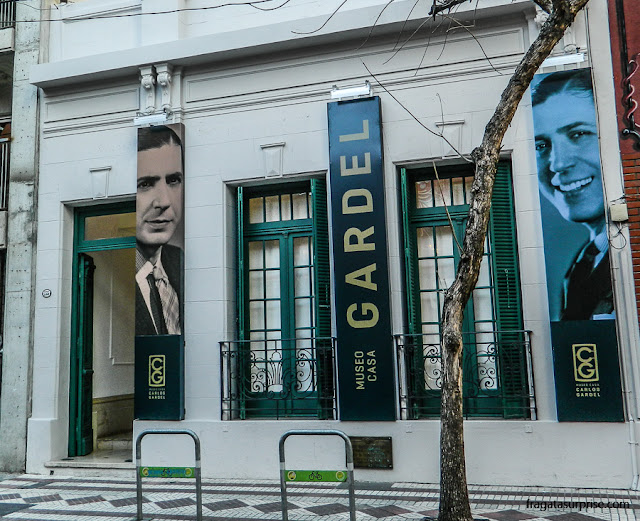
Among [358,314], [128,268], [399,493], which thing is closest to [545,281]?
[358,314]

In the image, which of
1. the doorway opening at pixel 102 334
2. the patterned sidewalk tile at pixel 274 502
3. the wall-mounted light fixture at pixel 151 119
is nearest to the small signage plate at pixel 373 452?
the patterned sidewalk tile at pixel 274 502

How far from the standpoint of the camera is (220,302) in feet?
33.6

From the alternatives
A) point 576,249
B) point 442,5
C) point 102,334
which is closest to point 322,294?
point 576,249

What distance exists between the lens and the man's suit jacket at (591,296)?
852 centimetres

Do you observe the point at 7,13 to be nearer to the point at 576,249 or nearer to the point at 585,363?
the point at 576,249

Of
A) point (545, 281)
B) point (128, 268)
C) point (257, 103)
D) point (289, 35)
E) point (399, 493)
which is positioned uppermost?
point (289, 35)

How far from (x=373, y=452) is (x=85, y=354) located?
523 centimetres

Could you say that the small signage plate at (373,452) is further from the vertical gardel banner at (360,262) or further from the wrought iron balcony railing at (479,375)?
the wrought iron balcony railing at (479,375)

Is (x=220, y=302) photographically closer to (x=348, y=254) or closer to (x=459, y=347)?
(x=348, y=254)

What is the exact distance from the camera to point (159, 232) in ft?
34.7

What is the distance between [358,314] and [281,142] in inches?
111

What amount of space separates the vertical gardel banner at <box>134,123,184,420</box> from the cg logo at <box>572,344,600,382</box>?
17.8 feet

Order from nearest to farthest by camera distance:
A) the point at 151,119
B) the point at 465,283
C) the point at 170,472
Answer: the point at 465,283
the point at 170,472
the point at 151,119

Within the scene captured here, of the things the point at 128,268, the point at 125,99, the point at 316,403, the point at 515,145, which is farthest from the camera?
the point at 128,268
